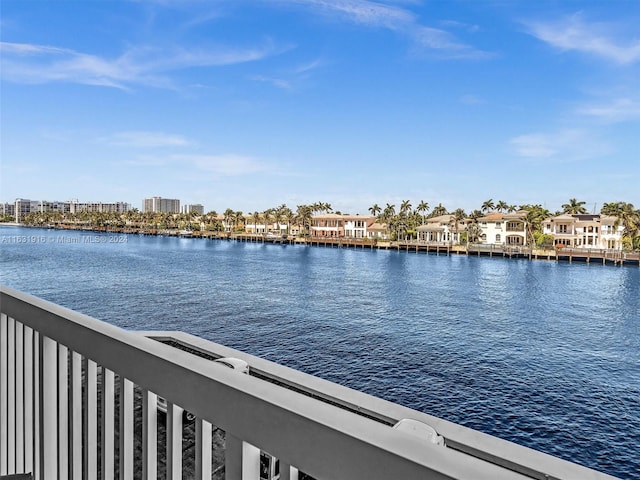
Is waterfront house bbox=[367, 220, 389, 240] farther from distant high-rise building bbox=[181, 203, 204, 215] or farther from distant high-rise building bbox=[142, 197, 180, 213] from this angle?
distant high-rise building bbox=[142, 197, 180, 213]

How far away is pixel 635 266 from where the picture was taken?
46.4 meters

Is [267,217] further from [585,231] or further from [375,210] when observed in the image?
[585,231]

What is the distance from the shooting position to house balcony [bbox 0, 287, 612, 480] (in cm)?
52

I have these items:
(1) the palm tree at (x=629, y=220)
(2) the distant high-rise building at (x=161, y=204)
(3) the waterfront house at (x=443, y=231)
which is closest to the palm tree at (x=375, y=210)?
(3) the waterfront house at (x=443, y=231)

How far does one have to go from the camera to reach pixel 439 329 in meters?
20.0

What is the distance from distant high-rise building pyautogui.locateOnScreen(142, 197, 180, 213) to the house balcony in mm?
189071

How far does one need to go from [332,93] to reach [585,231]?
3682cm

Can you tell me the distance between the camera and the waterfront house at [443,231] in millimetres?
65750

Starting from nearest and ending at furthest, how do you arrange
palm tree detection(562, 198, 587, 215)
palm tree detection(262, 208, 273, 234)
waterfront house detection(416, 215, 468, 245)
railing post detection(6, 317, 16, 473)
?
railing post detection(6, 317, 16, 473)
palm tree detection(562, 198, 587, 215)
waterfront house detection(416, 215, 468, 245)
palm tree detection(262, 208, 273, 234)

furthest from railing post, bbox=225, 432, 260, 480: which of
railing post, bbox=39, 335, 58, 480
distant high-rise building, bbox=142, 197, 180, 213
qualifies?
distant high-rise building, bbox=142, 197, 180, 213

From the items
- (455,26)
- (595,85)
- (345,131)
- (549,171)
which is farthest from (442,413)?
(549,171)

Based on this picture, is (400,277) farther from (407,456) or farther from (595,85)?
(407,456)

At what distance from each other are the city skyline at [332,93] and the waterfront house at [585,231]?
4627 mm

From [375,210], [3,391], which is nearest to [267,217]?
[375,210]
